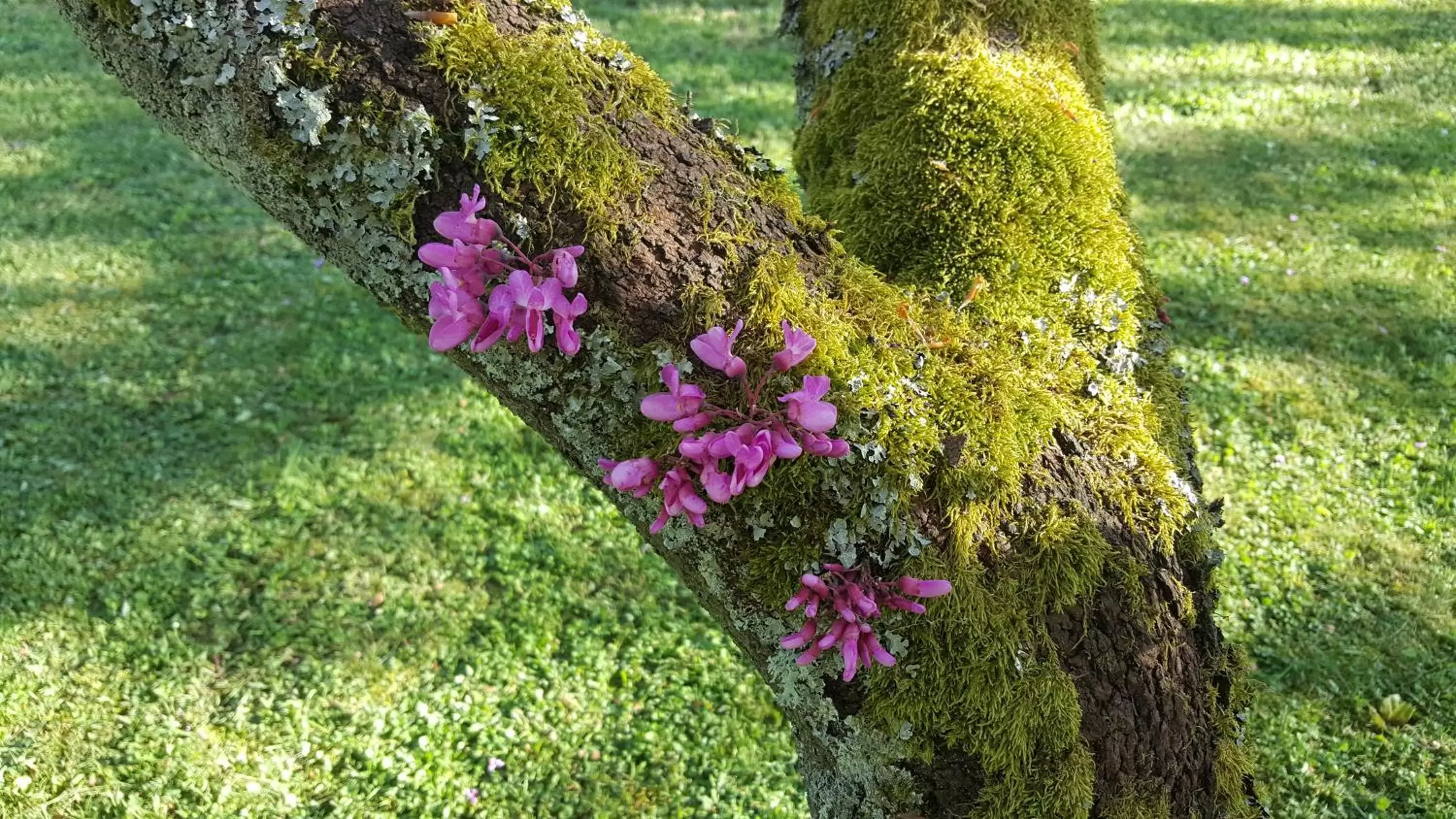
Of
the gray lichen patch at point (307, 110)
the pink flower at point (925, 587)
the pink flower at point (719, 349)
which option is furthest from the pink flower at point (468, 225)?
the pink flower at point (925, 587)

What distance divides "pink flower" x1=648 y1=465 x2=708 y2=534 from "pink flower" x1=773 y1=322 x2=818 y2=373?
9.2 inches

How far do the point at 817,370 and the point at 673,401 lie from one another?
0.98 feet

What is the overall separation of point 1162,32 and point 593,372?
11.3 m

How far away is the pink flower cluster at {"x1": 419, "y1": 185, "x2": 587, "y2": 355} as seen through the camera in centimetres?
136

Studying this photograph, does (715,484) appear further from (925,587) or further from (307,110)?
(307,110)

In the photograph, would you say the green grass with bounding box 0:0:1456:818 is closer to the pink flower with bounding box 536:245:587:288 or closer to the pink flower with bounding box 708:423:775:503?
the pink flower with bounding box 708:423:775:503

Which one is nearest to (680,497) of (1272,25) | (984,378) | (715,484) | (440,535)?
(715,484)

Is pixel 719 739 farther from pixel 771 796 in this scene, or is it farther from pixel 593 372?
pixel 593 372

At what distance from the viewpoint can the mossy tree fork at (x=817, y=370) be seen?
148 centimetres

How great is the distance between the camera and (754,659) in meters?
1.78

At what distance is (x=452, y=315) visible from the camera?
54.4 inches

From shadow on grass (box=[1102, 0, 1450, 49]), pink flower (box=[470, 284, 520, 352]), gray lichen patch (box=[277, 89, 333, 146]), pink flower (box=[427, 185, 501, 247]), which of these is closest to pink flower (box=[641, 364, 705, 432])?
pink flower (box=[470, 284, 520, 352])

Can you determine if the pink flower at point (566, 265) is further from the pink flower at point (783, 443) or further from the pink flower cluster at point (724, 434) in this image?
the pink flower at point (783, 443)

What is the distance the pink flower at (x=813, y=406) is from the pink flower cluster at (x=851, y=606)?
0.87ft
